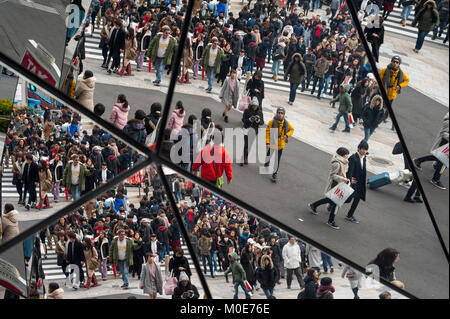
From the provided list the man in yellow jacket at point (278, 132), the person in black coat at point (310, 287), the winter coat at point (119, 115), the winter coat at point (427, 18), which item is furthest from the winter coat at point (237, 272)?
the winter coat at point (427, 18)

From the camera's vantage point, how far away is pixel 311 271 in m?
4.42

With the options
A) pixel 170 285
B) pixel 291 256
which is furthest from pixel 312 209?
pixel 170 285

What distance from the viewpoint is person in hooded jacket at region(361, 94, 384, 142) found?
4.39 meters

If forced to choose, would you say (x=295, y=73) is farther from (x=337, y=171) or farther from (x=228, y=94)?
(x=337, y=171)

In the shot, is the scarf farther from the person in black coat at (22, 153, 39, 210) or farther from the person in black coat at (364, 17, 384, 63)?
the person in black coat at (22, 153, 39, 210)

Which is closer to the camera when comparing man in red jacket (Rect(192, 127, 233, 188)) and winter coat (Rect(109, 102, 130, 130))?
winter coat (Rect(109, 102, 130, 130))

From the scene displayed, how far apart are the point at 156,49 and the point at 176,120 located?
17.7 inches

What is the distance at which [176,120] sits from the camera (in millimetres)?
4312

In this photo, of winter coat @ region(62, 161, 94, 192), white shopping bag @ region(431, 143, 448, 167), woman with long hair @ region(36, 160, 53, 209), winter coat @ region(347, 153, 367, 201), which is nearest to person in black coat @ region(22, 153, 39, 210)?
woman with long hair @ region(36, 160, 53, 209)

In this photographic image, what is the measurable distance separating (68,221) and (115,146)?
501 millimetres

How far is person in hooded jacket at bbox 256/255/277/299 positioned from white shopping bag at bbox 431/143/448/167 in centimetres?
110
